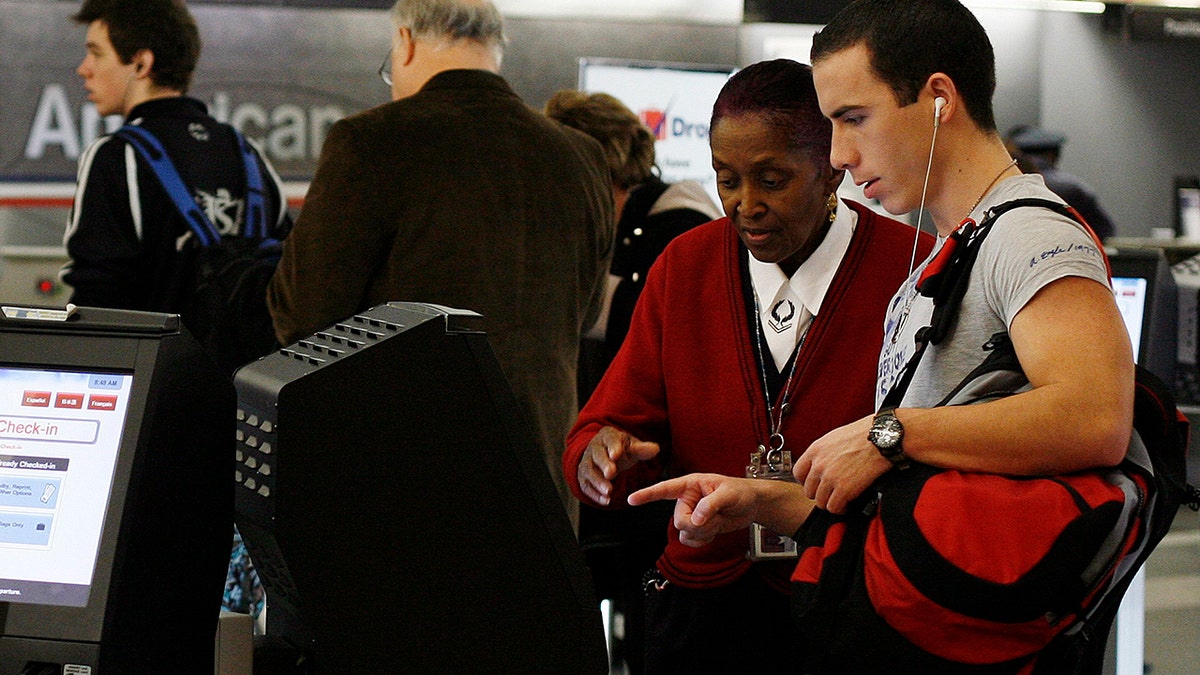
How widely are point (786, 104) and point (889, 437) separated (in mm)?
563

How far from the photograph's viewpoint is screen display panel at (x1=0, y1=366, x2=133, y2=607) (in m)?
1.10

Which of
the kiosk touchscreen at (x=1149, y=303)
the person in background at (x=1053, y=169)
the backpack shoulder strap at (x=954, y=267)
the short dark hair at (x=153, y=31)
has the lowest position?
the person in background at (x=1053, y=169)

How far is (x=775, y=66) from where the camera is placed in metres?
1.61

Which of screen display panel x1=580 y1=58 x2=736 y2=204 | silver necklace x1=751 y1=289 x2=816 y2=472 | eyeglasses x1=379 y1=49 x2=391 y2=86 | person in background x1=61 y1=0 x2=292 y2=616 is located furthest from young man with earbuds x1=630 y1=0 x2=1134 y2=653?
screen display panel x1=580 y1=58 x2=736 y2=204

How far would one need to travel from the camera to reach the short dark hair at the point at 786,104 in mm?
1575

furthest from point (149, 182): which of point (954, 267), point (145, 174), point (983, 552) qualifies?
point (983, 552)

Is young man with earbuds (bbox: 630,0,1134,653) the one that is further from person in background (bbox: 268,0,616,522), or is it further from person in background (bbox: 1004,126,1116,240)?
person in background (bbox: 1004,126,1116,240)

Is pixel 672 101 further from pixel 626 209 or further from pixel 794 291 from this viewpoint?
pixel 794 291

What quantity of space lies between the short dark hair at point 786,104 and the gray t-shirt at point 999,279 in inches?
12.3

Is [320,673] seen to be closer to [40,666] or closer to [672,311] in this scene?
[40,666]

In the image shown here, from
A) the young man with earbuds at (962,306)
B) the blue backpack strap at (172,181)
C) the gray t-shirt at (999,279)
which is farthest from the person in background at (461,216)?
the gray t-shirt at (999,279)

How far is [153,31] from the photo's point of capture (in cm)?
284

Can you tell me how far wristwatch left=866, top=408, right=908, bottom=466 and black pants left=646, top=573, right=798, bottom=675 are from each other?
1.58 feet

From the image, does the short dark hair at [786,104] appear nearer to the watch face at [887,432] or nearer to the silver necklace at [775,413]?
the silver necklace at [775,413]
